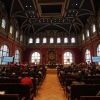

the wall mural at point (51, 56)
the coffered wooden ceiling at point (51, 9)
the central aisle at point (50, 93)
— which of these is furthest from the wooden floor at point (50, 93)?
the wall mural at point (51, 56)

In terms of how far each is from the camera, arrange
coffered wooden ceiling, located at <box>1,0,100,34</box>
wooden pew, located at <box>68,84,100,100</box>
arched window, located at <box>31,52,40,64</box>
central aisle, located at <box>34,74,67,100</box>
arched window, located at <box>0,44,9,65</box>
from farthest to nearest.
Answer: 1. arched window, located at <box>31,52,40,64</box>
2. arched window, located at <box>0,44,9,65</box>
3. coffered wooden ceiling, located at <box>1,0,100,34</box>
4. central aisle, located at <box>34,74,67,100</box>
5. wooden pew, located at <box>68,84,100,100</box>

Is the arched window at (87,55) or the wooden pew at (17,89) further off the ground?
the arched window at (87,55)

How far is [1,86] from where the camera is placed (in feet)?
12.3

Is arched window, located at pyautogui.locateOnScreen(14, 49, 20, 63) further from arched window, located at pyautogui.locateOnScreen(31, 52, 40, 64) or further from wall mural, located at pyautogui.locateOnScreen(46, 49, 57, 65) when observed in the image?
wall mural, located at pyautogui.locateOnScreen(46, 49, 57, 65)

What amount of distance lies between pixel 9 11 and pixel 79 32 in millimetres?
14625

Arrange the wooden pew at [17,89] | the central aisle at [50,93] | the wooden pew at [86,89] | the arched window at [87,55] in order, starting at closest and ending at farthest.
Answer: the wooden pew at [86,89] < the wooden pew at [17,89] < the central aisle at [50,93] < the arched window at [87,55]

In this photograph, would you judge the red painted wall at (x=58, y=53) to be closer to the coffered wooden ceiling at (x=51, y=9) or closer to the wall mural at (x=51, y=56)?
the wall mural at (x=51, y=56)

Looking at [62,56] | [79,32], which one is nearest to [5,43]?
[62,56]

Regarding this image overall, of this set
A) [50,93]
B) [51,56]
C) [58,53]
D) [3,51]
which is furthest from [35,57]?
[50,93]

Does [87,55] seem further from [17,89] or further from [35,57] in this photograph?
[17,89]

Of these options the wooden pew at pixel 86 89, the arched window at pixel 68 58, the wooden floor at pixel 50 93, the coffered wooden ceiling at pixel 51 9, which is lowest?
the wooden floor at pixel 50 93

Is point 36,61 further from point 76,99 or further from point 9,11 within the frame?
point 76,99

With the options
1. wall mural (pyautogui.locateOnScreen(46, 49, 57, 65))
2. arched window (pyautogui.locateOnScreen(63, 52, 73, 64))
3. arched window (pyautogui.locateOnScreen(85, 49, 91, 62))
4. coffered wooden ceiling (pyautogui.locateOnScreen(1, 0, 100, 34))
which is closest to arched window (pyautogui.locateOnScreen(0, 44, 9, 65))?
coffered wooden ceiling (pyautogui.locateOnScreen(1, 0, 100, 34))

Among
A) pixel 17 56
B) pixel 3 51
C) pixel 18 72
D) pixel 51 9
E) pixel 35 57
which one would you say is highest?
pixel 51 9
